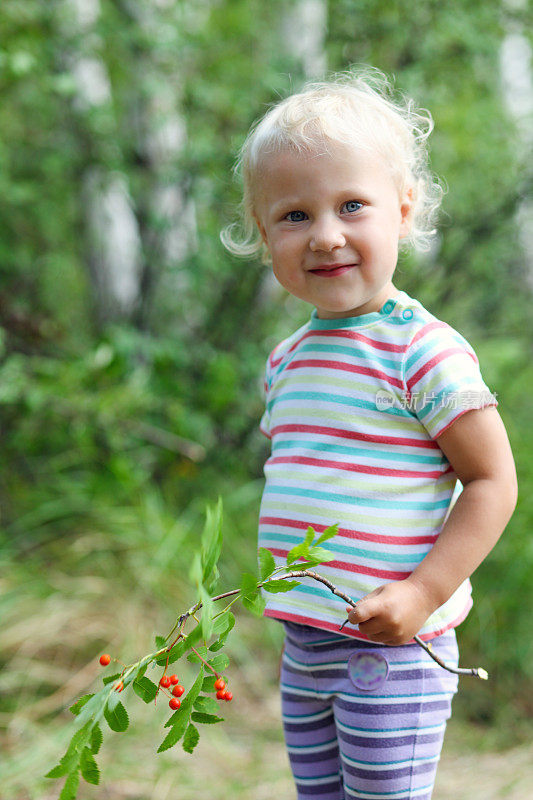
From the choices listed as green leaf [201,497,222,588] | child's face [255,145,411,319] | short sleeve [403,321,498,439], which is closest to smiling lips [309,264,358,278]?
child's face [255,145,411,319]

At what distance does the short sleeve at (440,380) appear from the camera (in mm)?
1133

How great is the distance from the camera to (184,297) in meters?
3.62

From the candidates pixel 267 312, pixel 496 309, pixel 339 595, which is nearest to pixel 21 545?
pixel 267 312

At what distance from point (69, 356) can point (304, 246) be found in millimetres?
2195

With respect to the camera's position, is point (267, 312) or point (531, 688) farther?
point (267, 312)

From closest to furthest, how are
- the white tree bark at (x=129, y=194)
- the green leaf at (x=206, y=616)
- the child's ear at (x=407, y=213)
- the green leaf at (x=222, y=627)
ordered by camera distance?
the green leaf at (x=206, y=616) < the green leaf at (x=222, y=627) < the child's ear at (x=407, y=213) < the white tree bark at (x=129, y=194)

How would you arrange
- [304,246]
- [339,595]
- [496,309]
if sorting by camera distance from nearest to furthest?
1. [339,595]
2. [304,246]
3. [496,309]

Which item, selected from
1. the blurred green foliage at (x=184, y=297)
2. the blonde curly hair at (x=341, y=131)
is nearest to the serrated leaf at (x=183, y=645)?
the blonde curly hair at (x=341, y=131)

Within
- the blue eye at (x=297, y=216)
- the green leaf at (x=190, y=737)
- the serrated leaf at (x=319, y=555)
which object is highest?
the blue eye at (x=297, y=216)

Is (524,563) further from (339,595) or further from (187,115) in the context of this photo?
(187,115)

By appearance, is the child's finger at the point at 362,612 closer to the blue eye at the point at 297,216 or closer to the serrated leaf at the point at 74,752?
the serrated leaf at the point at 74,752

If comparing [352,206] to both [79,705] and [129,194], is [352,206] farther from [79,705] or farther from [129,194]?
[129,194]

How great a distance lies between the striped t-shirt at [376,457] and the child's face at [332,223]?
0.25ft

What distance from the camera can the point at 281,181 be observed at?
3.95ft
